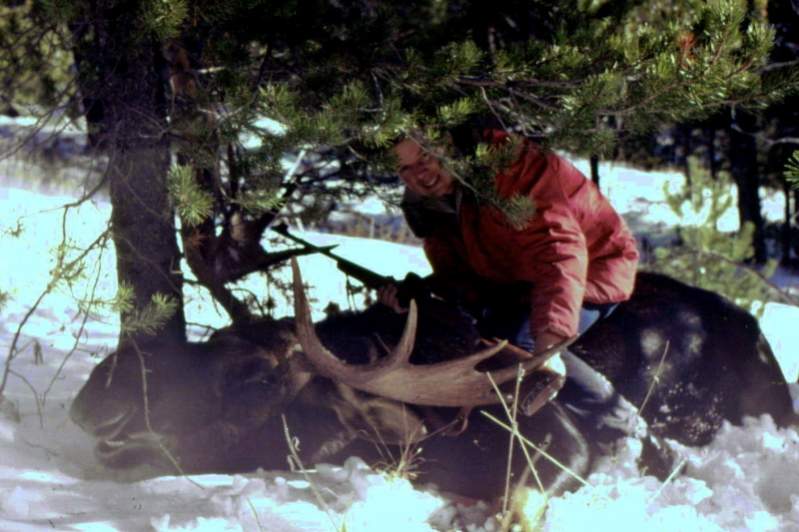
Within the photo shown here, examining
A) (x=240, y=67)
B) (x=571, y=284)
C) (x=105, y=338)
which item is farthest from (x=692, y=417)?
(x=105, y=338)

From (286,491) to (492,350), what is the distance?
0.94 m

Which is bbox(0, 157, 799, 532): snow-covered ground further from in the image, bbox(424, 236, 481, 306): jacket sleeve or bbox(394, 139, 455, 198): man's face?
bbox(394, 139, 455, 198): man's face

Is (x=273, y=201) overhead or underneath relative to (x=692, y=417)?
overhead

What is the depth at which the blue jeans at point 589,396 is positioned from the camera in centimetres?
431

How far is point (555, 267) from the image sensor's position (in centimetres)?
406

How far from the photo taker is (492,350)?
A: 3.77 meters

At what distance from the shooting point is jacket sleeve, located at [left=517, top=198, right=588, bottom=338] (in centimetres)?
399

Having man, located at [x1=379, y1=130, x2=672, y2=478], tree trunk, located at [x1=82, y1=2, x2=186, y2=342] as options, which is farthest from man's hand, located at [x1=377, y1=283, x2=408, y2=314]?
tree trunk, located at [x1=82, y1=2, x2=186, y2=342]

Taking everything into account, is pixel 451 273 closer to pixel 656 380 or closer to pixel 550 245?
pixel 550 245

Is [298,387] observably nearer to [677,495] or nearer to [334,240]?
[677,495]

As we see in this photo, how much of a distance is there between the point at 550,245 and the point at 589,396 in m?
0.71

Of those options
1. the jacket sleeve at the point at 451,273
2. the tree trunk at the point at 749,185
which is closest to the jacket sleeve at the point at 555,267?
the jacket sleeve at the point at 451,273

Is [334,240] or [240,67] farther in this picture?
[334,240]

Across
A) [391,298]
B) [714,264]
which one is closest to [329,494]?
[391,298]
